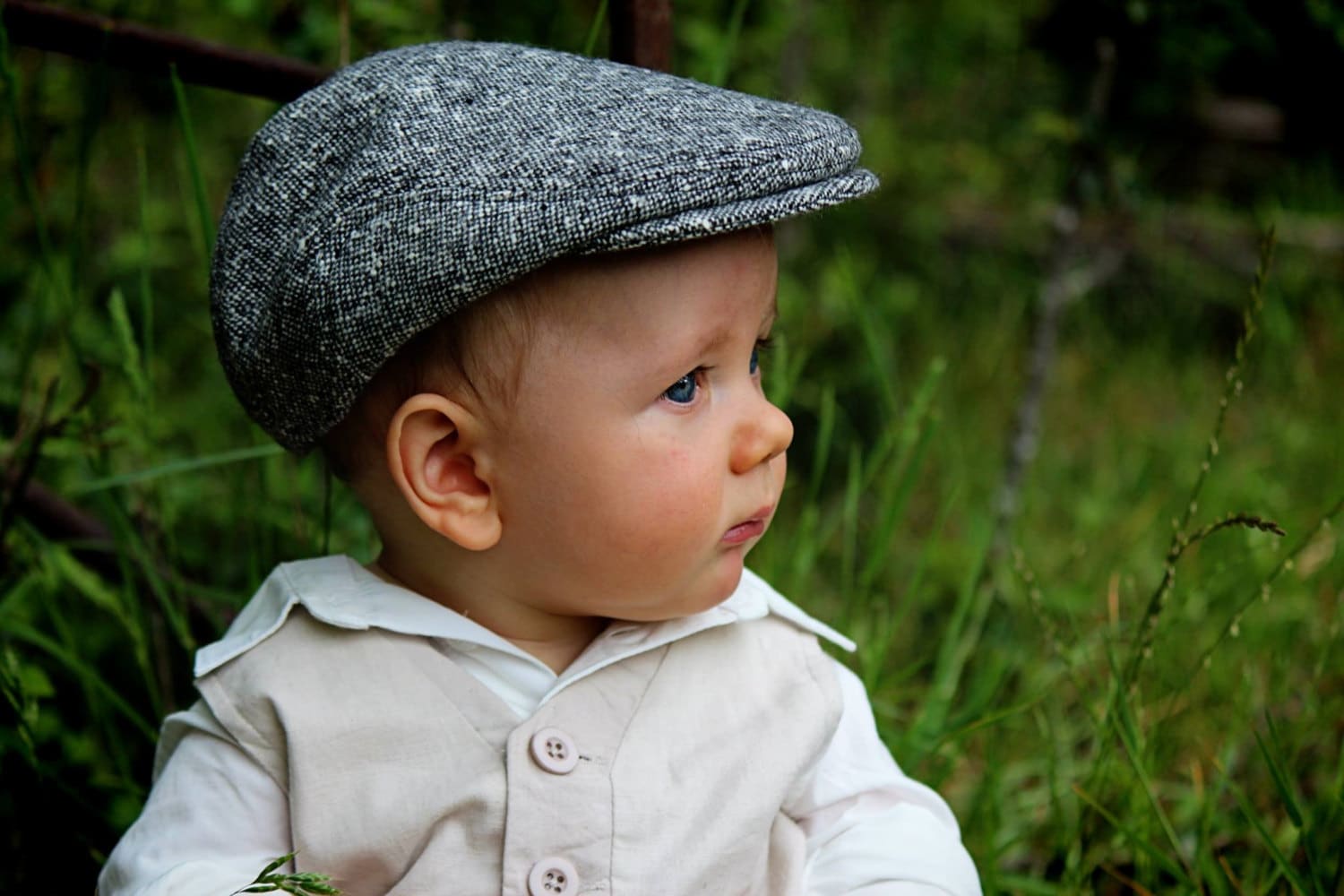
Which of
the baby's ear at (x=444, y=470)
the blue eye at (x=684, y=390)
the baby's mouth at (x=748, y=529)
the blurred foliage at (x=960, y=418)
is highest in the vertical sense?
the blue eye at (x=684, y=390)

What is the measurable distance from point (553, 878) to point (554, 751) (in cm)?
13

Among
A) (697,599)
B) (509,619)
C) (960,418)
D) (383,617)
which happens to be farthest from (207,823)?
(960,418)

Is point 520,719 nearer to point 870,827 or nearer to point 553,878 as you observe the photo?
point 553,878

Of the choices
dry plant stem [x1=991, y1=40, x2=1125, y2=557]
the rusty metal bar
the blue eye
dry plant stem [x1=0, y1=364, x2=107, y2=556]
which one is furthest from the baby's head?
dry plant stem [x1=991, y1=40, x2=1125, y2=557]

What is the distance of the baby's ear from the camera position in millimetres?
1411

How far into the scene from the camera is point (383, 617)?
1.50m

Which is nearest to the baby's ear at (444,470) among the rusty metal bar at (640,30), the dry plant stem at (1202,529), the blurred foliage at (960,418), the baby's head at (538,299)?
the baby's head at (538,299)

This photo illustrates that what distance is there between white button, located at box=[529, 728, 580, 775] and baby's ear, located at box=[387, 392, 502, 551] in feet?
0.70

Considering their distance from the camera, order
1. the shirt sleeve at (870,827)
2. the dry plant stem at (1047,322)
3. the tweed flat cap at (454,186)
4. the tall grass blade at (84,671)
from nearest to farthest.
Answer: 1. the tweed flat cap at (454,186)
2. the shirt sleeve at (870,827)
3. the tall grass blade at (84,671)
4. the dry plant stem at (1047,322)

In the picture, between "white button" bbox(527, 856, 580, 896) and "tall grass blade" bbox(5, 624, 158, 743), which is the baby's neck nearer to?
"white button" bbox(527, 856, 580, 896)

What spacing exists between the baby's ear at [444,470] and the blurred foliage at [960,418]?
1.48 ft

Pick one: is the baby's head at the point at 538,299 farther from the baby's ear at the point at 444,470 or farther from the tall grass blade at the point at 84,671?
the tall grass blade at the point at 84,671

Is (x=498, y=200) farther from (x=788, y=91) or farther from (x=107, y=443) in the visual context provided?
(x=788, y=91)

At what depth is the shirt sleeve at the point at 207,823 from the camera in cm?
140
